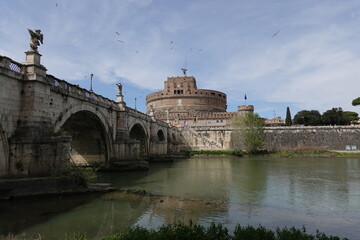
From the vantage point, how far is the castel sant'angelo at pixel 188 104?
79625 mm

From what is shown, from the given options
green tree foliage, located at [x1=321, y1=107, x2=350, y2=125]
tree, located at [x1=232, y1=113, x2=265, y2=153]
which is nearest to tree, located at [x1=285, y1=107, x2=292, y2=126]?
green tree foliage, located at [x1=321, y1=107, x2=350, y2=125]

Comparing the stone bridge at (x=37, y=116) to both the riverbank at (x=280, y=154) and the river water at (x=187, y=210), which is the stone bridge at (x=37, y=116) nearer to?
the river water at (x=187, y=210)

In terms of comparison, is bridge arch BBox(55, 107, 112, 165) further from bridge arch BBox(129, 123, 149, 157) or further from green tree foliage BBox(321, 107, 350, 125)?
green tree foliage BBox(321, 107, 350, 125)

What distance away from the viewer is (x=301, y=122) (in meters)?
76.4

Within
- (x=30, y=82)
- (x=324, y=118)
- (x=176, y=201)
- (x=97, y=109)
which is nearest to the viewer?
(x=176, y=201)

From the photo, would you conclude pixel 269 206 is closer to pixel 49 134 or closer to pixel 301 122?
pixel 49 134

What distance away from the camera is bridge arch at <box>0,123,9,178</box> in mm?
13203

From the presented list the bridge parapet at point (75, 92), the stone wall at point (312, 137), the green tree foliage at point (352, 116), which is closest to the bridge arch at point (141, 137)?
the bridge parapet at point (75, 92)

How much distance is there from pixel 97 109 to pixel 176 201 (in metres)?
12.7

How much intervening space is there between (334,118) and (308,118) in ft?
19.7

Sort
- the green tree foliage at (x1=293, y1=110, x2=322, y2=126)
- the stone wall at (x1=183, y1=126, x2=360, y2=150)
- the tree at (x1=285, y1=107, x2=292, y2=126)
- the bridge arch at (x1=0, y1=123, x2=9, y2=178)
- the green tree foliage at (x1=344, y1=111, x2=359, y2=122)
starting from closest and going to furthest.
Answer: the bridge arch at (x1=0, y1=123, x2=9, y2=178) → the stone wall at (x1=183, y1=126, x2=360, y2=150) → the green tree foliage at (x1=293, y1=110, x2=322, y2=126) → the green tree foliage at (x1=344, y1=111, x2=359, y2=122) → the tree at (x1=285, y1=107, x2=292, y2=126)

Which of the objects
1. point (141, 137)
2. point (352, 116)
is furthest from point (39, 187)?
point (352, 116)

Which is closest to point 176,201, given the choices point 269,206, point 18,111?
point 269,206

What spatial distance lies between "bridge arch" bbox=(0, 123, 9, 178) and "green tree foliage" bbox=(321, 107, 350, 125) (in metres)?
73.9
